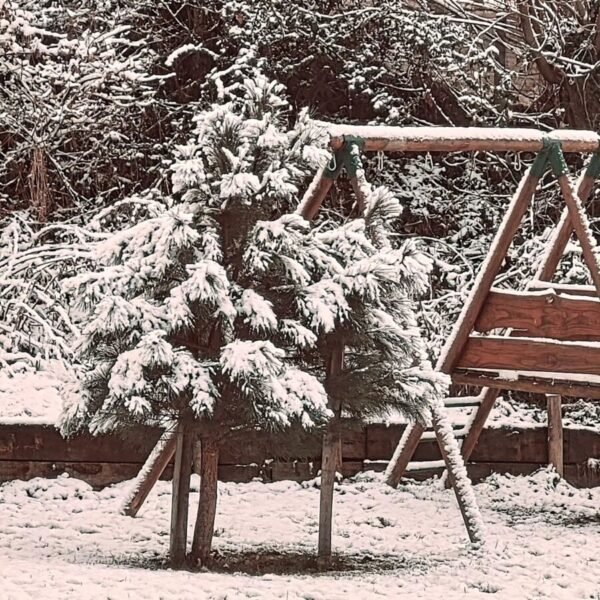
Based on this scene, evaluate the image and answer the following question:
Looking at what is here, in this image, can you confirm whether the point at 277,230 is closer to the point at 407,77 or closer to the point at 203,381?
the point at 203,381

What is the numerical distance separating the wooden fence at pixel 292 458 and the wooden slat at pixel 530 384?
874 millimetres

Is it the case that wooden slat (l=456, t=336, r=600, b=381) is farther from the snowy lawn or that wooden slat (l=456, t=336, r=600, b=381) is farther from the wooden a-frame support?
the snowy lawn

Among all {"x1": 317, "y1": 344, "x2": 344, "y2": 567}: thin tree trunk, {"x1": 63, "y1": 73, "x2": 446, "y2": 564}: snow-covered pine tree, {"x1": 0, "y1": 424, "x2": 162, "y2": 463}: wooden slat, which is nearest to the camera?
{"x1": 63, "y1": 73, "x2": 446, "y2": 564}: snow-covered pine tree

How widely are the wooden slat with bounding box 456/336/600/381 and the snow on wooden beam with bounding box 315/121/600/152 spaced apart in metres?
1.28

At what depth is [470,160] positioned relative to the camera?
1136 cm

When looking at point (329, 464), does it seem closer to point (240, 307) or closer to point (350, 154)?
point (240, 307)

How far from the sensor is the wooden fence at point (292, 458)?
802 centimetres

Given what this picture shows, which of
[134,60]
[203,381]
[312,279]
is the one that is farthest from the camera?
[134,60]

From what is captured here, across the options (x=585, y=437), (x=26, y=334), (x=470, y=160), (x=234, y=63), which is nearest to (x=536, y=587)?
(x=585, y=437)

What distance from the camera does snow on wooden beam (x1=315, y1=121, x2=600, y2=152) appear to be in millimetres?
7035

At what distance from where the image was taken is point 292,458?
781 centimetres

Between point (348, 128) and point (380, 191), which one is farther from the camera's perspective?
point (348, 128)

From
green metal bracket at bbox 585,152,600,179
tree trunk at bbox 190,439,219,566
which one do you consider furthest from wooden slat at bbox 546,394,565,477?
tree trunk at bbox 190,439,219,566

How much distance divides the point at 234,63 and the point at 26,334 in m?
3.68
